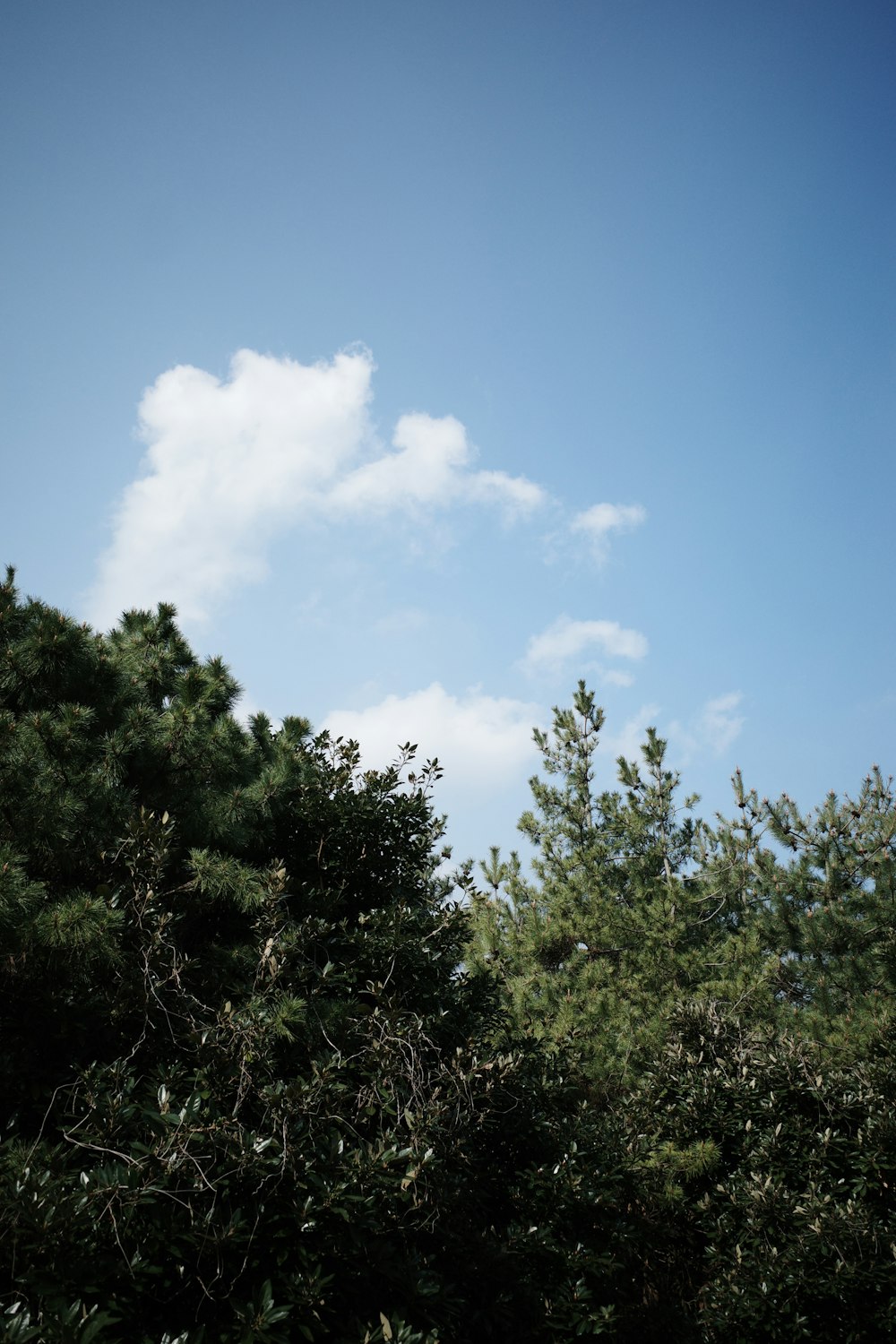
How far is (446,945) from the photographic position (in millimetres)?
6223

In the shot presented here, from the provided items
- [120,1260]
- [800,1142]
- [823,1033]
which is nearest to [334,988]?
[120,1260]

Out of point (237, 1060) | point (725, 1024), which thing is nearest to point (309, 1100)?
point (237, 1060)

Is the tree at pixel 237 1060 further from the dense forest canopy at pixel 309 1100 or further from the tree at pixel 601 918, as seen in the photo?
the tree at pixel 601 918

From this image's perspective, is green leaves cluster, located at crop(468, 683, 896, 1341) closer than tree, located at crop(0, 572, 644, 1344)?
No

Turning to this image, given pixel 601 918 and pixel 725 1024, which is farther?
pixel 601 918

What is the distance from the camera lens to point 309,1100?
11.9 feet

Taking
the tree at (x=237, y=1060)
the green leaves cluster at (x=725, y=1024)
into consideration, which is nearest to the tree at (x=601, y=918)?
the green leaves cluster at (x=725, y=1024)

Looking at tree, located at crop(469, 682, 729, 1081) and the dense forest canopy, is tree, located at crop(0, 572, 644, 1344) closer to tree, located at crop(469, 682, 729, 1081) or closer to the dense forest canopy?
the dense forest canopy

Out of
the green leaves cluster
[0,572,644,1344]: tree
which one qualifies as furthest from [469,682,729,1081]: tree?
[0,572,644,1344]: tree

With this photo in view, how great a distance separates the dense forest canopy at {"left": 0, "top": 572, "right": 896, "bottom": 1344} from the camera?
10.1 ft

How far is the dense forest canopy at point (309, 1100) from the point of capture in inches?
121

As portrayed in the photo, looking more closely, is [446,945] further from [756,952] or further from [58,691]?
[756,952]

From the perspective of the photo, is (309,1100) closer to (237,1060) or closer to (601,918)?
(237,1060)

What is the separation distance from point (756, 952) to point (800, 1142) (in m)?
5.36
